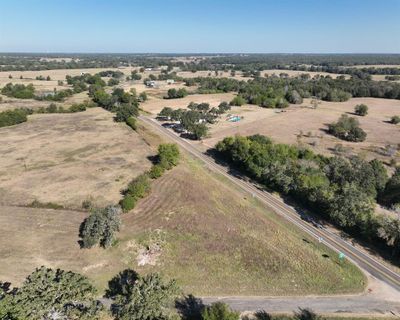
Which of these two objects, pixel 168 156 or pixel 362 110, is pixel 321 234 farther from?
pixel 362 110

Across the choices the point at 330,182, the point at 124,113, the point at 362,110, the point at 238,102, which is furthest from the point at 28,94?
the point at 362,110

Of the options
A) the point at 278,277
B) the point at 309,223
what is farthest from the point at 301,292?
the point at 309,223

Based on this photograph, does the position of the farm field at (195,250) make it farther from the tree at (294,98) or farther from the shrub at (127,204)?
the tree at (294,98)

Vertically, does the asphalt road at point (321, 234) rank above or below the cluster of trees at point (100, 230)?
below

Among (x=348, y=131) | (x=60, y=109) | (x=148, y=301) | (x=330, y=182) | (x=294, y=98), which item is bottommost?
(x=60, y=109)

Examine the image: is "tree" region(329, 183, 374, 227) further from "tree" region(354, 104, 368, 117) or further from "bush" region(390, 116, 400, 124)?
"tree" region(354, 104, 368, 117)

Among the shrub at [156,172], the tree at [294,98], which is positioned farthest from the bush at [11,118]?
the tree at [294,98]
